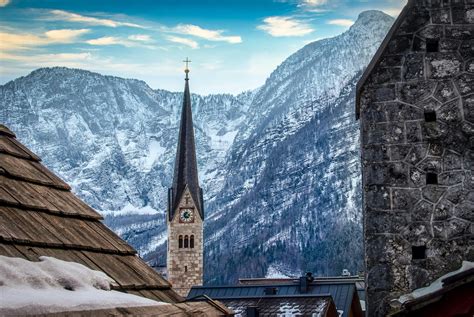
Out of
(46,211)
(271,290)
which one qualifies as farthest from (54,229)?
(271,290)

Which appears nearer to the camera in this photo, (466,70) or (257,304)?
(466,70)

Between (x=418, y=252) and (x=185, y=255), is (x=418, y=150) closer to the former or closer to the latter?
(x=418, y=252)

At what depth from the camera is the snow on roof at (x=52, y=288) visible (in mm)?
3555

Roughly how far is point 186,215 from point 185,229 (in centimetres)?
153

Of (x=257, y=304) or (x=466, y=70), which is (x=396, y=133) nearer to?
(x=466, y=70)

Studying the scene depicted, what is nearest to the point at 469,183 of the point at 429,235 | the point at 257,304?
the point at 429,235

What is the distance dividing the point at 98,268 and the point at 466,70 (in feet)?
19.1

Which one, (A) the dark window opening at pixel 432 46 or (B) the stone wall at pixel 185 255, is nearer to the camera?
(A) the dark window opening at pixel 432 46

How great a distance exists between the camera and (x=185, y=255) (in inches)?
3957

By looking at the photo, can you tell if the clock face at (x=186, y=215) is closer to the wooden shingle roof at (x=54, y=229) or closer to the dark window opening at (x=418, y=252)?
the dark window opening at (x=418, y=252)

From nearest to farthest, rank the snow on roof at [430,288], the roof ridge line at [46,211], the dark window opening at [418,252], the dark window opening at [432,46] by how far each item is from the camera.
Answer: the roof ridge line at [46,211] → the snow on roof at [430,288] → the dark window opening at [418,252] → the dark window opening at [432,46]

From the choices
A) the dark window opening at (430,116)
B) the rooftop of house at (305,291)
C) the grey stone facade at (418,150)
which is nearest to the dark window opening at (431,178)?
the grey stone facade at (418,150)

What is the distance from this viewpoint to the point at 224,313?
5.56 m

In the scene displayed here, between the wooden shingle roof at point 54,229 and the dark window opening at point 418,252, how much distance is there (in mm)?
4229
